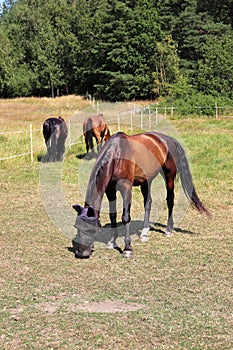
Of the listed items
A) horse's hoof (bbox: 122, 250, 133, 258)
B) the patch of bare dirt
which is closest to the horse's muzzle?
horse's hoof (bbox: 122, 250, 133, 258)

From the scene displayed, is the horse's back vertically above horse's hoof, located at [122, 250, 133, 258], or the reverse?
the horse's back

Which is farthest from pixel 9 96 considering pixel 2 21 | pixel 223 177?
pixel 223 177

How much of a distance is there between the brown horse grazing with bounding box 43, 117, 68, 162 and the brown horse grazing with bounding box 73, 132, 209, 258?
725cm

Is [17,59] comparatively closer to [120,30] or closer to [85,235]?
[120,30]

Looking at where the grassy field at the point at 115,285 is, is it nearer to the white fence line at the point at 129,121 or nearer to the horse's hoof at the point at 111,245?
the horse's hoof at the point at 111,245

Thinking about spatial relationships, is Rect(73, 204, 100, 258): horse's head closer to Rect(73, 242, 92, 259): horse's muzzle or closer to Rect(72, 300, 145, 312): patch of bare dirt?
Rect(73, 242, 92, 259): horse's muzzle

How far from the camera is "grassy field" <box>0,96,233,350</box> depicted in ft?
13.3

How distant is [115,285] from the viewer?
5.23m

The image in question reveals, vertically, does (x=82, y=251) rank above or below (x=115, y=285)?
above

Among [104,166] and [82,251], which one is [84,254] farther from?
[104,166]

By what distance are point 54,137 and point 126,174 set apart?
8.24 m

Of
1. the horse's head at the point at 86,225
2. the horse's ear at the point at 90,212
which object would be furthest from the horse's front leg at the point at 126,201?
the horse's ear at the point at 90,212

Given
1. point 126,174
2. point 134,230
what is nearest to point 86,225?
point 126,174

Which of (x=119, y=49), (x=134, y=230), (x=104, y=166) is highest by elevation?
(x=119, y=49)
